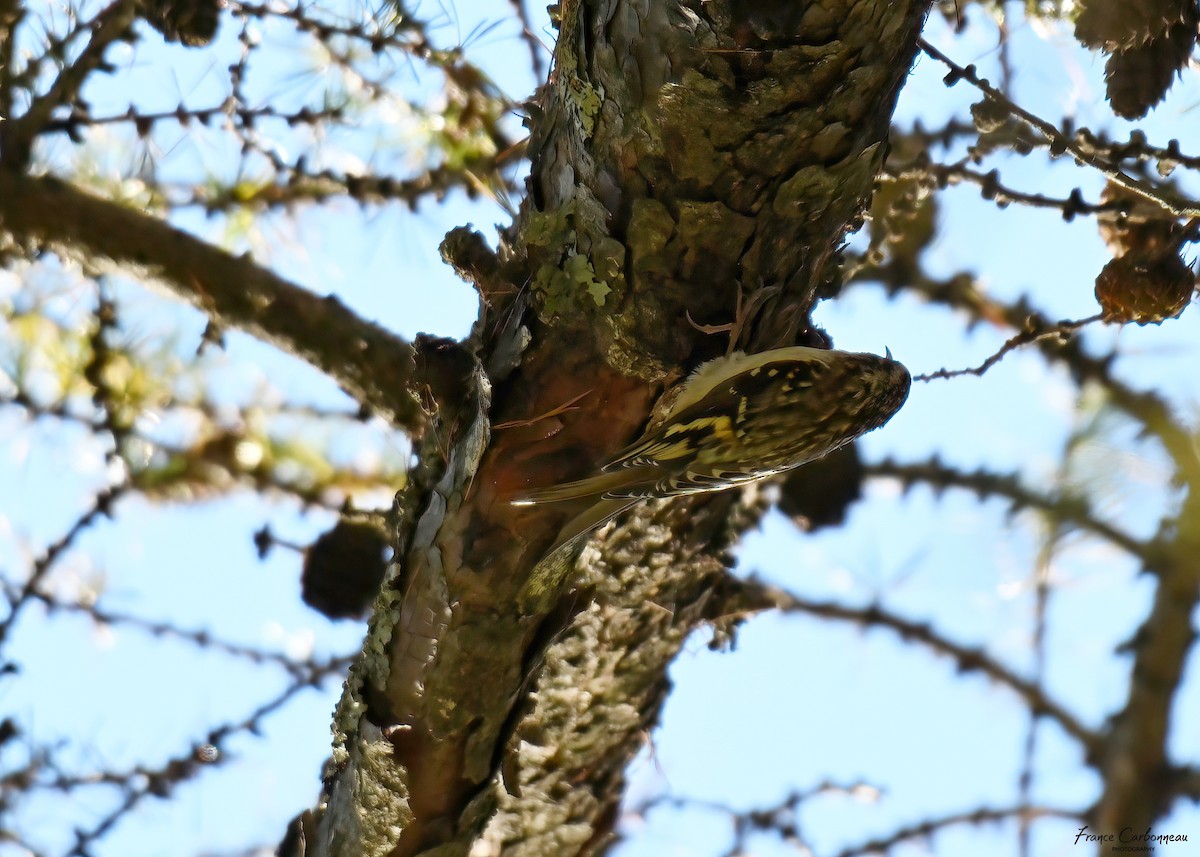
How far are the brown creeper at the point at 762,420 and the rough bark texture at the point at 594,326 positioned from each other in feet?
0.36

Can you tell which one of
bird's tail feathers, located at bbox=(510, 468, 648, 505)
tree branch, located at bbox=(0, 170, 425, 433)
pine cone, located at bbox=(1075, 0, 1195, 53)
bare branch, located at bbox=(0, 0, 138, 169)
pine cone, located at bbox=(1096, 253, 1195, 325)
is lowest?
bird's tail feathers, located at bbox=(510, 468, 648, 505)

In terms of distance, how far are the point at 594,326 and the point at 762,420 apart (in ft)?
1.89

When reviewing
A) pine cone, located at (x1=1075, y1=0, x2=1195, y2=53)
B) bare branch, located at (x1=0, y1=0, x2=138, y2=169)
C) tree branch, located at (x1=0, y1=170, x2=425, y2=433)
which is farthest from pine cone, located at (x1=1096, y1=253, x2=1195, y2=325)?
bare branch, located at (x1=0, y1=0, x2=138, y2=169)

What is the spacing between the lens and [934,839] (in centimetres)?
207

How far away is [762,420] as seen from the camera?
1948 millimetres

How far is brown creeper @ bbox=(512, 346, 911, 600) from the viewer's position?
1.71 metres

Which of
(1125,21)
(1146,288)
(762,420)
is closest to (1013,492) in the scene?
(762,420)

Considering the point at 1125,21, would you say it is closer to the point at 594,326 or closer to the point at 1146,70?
the point at 1146,70

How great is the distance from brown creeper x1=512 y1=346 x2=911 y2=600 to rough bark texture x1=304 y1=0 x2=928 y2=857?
11 centimetres

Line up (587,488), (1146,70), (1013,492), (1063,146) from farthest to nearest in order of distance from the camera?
(1013,492) < (587,488) < (1146,70) < (1063,146)

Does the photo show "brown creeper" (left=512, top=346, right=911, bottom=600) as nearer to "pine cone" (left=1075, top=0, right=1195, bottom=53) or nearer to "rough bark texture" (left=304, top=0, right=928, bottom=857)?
"rough bark texture" (left=304, top=0, right=928, bottom=857)

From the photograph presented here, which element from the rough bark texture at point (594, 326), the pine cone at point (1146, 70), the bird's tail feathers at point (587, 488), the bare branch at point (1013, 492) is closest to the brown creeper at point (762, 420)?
the bird's tail feathers at point (587, 488)

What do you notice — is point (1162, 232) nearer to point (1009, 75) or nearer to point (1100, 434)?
point (1009, 75)

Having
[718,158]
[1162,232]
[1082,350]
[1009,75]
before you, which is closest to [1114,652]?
[1082,350]
